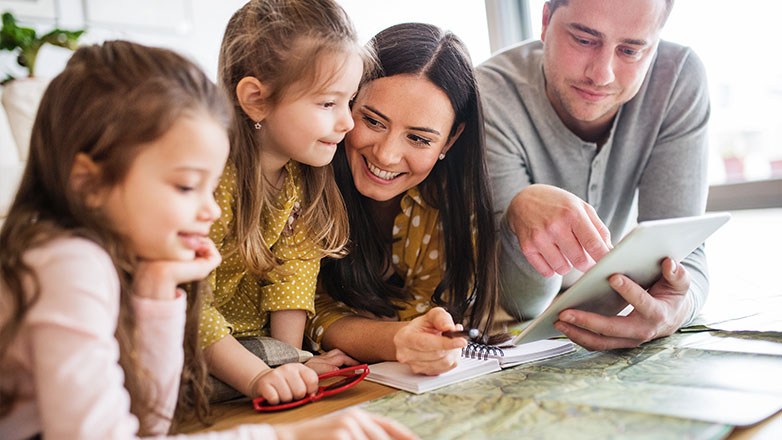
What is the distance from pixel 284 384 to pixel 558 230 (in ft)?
1.83

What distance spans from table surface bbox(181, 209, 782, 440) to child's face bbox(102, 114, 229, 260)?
31 centimetres

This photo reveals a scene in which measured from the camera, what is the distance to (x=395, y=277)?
5.04ft

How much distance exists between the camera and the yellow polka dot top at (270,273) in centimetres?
116

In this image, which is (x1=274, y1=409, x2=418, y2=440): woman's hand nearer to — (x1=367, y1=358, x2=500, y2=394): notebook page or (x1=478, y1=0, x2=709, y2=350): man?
(x1=367, y1=358, x2=500, y2=394): notebook page

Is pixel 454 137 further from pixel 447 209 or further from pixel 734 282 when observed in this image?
pixel 734 282

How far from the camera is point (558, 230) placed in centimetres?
117

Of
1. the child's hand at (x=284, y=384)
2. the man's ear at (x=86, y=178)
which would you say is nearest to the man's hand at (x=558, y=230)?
the child's hand at (x=284, y=384)

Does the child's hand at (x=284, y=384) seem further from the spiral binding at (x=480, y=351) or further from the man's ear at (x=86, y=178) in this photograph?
the man's ear at (x=86, y=178)

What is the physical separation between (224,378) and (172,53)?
1.75 feet

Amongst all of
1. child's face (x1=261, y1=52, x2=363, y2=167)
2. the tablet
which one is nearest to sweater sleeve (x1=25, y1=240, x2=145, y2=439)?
child's face (x1=261, y1=52, x2=363, y2=167)

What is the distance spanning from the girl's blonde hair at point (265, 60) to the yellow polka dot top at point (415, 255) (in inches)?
14.1

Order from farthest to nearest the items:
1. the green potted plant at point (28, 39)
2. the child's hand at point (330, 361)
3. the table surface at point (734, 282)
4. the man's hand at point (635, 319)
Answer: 1. the green potted plant at point (28, 39)
2. the child's hand at point (330, 361)
3. the man's hand at point (635, 319)
4. the table surface at point (734, 282)

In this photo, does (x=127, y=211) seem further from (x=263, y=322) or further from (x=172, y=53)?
(x=263, y=322)

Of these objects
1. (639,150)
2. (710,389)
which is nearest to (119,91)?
(710,389)
